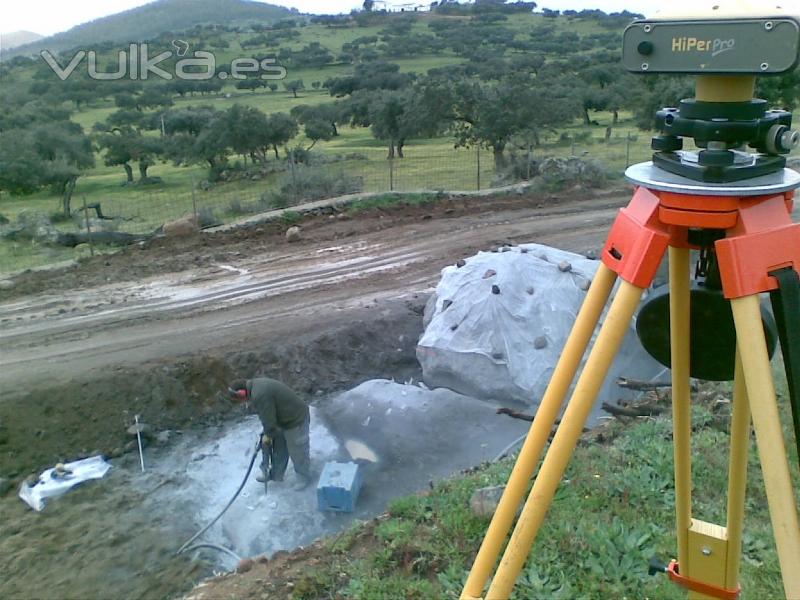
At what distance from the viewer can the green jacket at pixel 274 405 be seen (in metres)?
7.51

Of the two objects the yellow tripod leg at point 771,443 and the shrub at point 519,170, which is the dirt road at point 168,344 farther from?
the yellow tripod leg at point 771,443

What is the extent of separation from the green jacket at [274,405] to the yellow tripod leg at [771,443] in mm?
6208

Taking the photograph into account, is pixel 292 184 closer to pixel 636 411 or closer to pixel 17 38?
pixel 636 411

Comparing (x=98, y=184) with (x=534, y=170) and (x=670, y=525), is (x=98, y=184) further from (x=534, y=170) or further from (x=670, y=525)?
(x=670, y=525)

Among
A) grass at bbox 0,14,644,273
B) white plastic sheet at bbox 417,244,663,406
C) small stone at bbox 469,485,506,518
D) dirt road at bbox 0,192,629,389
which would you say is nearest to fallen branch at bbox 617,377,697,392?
white plastic sheet at bbox 417,244,663,406

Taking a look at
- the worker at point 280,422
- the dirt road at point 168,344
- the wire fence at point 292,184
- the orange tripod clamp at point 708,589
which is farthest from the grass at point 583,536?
the wire fence at point 292,184

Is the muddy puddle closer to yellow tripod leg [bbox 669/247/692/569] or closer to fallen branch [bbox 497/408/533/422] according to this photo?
fallen branch [bbox 497/408/533/422]

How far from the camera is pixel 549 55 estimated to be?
66750mm

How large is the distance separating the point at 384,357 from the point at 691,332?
8409 millimetres

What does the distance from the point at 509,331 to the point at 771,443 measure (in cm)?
784

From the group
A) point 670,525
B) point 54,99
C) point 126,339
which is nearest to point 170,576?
point 670,525

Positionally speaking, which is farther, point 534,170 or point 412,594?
point 534,170

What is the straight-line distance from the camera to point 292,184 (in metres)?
19.3

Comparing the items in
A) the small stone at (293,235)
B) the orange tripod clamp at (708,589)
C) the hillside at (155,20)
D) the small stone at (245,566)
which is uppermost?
the hillside at (155,20)
